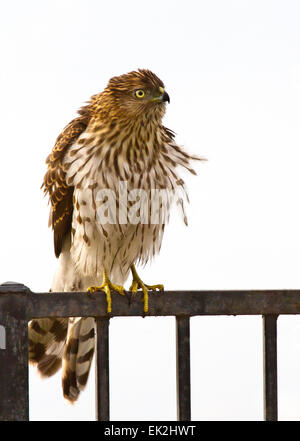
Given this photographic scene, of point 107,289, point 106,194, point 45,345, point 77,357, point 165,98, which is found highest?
point 165,98

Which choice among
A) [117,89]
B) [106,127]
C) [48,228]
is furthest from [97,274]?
[117,89]

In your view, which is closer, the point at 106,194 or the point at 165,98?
the point at 106,194

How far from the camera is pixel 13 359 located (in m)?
2.68

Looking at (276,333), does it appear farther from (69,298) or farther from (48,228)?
(48,228)

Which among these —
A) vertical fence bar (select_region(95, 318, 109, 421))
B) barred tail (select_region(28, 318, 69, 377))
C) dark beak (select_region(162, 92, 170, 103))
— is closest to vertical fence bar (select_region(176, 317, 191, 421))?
vertical fence bar (select_region(95, 318, 109, 421))

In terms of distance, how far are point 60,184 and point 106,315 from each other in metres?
1.60

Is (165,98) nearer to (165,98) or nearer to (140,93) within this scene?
(165,98)

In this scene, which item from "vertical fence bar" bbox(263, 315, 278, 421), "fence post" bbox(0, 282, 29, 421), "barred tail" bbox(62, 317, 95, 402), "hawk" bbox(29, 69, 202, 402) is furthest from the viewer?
"barred tail" bbox(62, 317, 95, 402)

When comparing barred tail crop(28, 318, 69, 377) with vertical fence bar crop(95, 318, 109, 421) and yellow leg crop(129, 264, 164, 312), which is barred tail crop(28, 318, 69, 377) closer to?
yellow leg crop(129, 264, 164, 312)

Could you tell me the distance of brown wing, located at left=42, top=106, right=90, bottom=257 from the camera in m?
4.27

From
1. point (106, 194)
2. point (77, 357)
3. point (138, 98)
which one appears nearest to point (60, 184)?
point (106, 194)

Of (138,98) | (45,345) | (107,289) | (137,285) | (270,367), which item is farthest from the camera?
(138,98)

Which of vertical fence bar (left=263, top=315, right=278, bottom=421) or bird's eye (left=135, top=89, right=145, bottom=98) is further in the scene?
bird's eye (left=135, top=89, right=145, bottom=98)

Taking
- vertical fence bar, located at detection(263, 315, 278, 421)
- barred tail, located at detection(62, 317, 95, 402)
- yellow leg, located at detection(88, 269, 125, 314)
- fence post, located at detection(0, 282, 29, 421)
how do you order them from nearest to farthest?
fence post, located at detection(0, 282, 29, 421) < yellow leg, located at detection(88, 269, 125, 314) < vertical fence bar, located at detection(263, 315, 278, 421) < barred tail, located at detection(62, 317, 95, 402)
